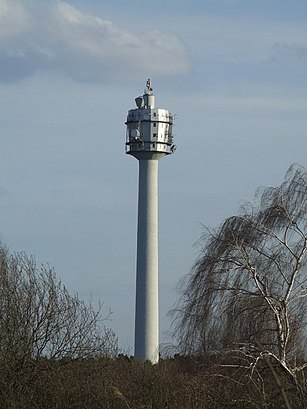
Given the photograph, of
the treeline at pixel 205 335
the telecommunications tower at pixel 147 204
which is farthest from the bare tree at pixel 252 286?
the telecommunications tower at pixel 147 204

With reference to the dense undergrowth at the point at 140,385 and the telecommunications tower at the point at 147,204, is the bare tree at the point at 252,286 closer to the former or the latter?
the dense undergrowth at the point at 140,385

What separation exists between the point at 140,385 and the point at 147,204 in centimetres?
3048

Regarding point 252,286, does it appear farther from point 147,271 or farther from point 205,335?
point 147,271

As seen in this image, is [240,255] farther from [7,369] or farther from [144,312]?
[144,312]

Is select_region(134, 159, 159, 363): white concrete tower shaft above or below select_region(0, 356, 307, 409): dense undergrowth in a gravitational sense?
above

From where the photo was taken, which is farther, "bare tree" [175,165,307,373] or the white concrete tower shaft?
the white concrete tower shaft

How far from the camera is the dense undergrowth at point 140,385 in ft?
57.0

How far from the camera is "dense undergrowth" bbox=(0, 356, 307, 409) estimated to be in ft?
57.0

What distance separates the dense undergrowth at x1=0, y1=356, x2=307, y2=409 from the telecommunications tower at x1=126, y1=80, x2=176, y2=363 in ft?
85.1

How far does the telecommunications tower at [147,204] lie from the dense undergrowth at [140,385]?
2593 cm

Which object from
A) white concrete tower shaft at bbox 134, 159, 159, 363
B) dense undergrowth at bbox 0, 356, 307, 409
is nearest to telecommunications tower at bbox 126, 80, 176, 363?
white concrete tower shaft at bbox 134, 159, 159, 363

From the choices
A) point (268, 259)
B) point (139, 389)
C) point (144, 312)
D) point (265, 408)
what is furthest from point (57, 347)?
point (144, 312)

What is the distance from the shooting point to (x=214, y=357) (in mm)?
19078

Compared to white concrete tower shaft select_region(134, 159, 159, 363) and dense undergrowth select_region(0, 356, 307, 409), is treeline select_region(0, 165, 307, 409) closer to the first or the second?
dense undergrowth select_region(0, 356, 307, 409)
